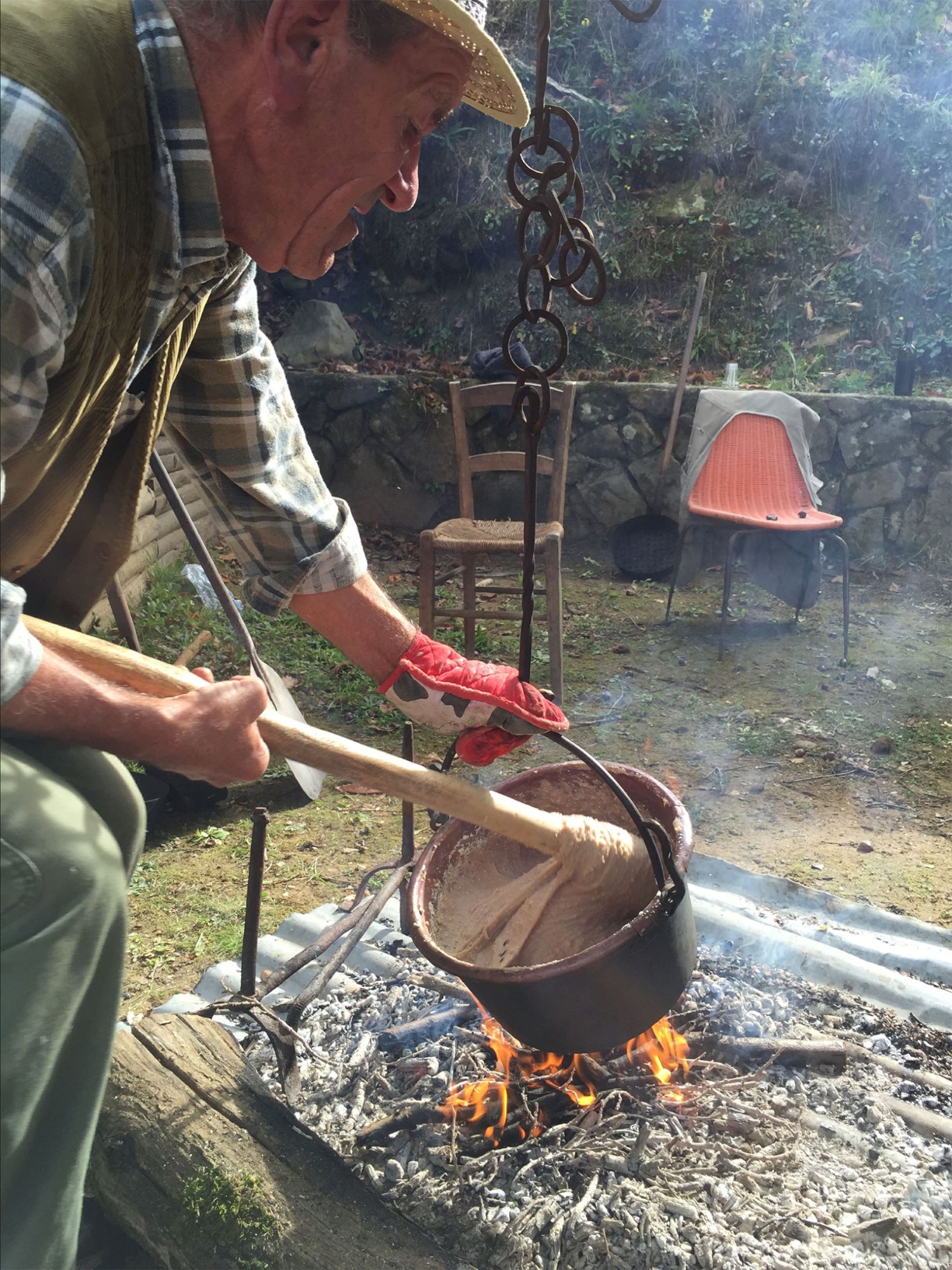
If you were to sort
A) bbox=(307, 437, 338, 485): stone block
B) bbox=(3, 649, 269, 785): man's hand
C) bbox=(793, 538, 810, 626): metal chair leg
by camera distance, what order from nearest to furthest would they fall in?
1. bbox=(3, 649, 269, 785): man's hand
2. bbox=(793, 538, 810, 626): metal chair leg
3. bbox=(307, 437, 338, 485): stone block

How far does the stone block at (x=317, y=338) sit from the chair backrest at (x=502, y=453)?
3.55 metres

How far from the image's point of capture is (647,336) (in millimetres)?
9469

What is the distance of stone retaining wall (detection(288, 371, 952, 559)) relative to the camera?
7555mm

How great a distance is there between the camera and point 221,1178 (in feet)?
6.13

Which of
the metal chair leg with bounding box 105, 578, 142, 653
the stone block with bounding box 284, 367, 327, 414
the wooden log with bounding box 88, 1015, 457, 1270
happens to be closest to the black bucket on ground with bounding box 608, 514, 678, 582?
the stone block with bounding box 284, 367, 327, 414

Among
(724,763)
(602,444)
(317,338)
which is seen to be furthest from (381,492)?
(724,763)

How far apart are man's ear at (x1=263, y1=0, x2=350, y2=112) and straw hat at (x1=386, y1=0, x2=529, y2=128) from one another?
0.33 feet

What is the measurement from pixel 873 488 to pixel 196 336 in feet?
22.1

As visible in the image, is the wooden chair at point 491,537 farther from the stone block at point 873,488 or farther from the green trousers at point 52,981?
the green trousers at point 52,981

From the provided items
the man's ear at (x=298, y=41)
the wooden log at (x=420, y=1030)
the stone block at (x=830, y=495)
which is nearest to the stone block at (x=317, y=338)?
the stone block at (x=830, y=495)

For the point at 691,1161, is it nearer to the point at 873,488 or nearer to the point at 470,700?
the point at 470,700

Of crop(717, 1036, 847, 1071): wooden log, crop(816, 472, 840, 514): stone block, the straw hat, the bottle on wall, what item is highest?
the straw hat

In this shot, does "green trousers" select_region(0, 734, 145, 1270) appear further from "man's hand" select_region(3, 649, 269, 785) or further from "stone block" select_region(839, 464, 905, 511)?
"stone block" select_region(839, 464, 905, 511)

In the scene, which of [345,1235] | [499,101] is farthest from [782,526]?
[345,1235]
